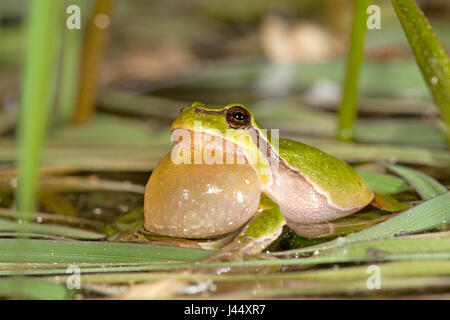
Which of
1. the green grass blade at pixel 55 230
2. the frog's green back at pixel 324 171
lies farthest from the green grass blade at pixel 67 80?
the frog's green back at pixel 324 171

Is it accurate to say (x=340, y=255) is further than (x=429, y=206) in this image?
No

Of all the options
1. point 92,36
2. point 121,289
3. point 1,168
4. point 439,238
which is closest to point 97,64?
point 92,36

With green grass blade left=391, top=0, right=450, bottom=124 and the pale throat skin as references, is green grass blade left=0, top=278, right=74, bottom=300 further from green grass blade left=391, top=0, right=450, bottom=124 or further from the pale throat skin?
green grass blade left=391, top=0, right=450, bottom=124

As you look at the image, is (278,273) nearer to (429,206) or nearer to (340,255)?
(340,255)

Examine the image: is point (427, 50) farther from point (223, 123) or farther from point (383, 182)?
point (223, 123)

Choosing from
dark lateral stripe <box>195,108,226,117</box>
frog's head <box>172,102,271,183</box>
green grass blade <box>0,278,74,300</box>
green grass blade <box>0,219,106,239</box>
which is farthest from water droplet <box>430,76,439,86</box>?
green grass blade <box>0,278,74,300</box>

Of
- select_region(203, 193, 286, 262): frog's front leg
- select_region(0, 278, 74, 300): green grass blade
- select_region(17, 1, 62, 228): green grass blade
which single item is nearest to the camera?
select_region(17, 1, 62, 228): green grass blade

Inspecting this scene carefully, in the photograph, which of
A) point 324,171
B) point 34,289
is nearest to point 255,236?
point 324,171
